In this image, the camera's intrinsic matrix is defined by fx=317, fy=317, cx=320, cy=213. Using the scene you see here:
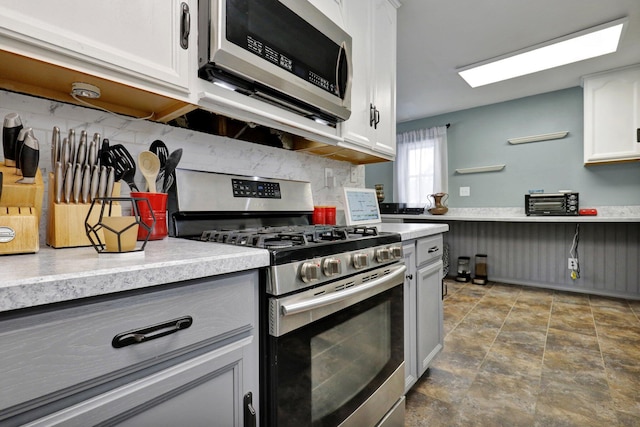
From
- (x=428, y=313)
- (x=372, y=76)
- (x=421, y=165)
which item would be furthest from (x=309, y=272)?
(x=421, y=165)

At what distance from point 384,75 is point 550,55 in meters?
2.05

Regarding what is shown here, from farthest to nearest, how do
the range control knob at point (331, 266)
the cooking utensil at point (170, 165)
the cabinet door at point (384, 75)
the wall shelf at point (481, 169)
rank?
the wall shelf at point (481, 169) → the cabinet door at point (384, 75) → the cooking utensil at point (170, 165) → the range control knob at point (331, 266)

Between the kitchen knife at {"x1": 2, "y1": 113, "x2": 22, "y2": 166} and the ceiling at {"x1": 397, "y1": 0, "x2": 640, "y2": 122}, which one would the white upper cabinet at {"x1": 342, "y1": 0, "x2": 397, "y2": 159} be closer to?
the ceiling at {"x1": 397, "y1": 0, "x2": 640, "y2": 122}

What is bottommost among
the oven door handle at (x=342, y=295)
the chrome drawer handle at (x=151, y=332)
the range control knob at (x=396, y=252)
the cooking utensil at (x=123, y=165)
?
the oven door handle at (x=342, y=295)

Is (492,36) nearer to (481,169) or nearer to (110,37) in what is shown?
(481,169)

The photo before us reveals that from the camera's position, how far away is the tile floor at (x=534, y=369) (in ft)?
5.08

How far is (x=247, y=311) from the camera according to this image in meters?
0.80

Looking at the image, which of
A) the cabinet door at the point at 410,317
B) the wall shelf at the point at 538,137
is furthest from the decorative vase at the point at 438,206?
the cabinet door at the point at 410,317

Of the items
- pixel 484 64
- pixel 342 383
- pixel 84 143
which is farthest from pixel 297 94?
pixel 484 64

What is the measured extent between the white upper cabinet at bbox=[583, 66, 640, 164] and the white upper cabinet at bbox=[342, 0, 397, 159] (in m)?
2.71

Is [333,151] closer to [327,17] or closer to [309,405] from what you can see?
[327,17]

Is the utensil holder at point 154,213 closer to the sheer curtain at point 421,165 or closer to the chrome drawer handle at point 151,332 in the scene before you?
the chrome drawer handle at point 151,332

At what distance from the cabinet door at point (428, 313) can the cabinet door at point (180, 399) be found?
3.68ft

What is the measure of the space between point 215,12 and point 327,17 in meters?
0.67
